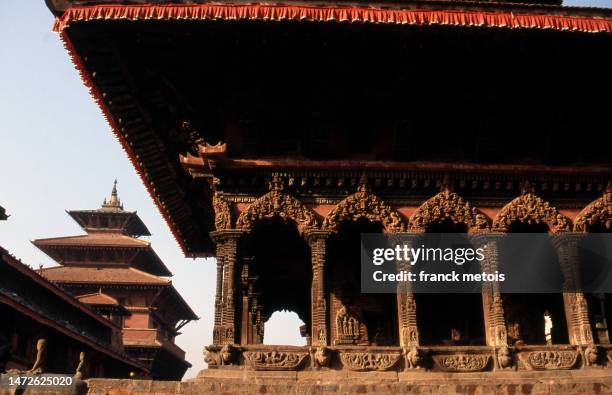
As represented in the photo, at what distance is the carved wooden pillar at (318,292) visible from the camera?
1096cm

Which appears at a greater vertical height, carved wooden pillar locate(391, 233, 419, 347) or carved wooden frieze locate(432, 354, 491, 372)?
carved wooden pillar locate(391, 233, 419, 347)

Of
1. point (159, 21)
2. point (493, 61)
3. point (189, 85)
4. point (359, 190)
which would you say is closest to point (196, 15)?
point (159, 21)

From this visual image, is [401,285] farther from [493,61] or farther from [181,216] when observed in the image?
[181,216]

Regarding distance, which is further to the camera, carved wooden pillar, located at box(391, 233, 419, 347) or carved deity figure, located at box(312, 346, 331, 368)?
carved wooden pillar, located at box(391, 233, 419, 347)

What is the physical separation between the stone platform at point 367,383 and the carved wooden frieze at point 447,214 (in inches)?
111

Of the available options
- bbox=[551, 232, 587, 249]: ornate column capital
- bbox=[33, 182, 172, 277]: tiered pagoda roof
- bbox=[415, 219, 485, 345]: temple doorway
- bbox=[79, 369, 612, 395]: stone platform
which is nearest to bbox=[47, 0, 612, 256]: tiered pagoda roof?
bbox=[551, 232, 587, 249]: ornate column capital

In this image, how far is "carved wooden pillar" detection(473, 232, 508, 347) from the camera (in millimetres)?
11266

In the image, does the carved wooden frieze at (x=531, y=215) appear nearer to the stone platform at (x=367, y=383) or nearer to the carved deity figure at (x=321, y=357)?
the stone platform at (x=367, y=383)

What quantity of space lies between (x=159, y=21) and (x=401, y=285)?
625cm

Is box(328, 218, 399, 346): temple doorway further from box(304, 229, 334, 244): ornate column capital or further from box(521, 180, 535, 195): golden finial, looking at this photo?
box(521, 180, 535, 195): golden finial

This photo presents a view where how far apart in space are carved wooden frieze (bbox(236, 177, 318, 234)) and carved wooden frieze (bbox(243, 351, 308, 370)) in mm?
2306

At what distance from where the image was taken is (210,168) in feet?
40.0

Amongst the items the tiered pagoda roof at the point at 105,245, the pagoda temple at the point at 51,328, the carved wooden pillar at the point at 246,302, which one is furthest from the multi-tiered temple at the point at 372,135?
the tiered pagoda roof at the point at 105,245

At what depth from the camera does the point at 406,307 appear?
1141cm
